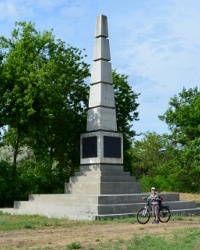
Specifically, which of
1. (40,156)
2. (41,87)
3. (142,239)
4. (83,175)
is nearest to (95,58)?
(41,87)

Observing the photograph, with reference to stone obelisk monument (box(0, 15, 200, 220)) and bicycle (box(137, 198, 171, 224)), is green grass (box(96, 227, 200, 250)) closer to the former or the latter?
bicycle (box(137, 198, 171, 224))

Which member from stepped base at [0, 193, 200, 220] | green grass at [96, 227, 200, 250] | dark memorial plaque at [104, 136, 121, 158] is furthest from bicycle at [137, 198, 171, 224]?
dark memorial plaque at [104, 136, 121, 158]

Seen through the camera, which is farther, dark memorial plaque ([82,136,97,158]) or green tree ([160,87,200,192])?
green tree ([160,87,200,192])

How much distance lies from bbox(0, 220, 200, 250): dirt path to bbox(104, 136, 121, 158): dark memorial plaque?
21.4ft

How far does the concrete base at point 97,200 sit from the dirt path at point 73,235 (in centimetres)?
258

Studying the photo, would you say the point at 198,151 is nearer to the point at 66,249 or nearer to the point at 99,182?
the point at 99,182

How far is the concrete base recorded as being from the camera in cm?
1842

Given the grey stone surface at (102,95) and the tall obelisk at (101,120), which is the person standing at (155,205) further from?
the grey stone surface at (102,95)

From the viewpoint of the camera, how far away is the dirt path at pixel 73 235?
10.9m

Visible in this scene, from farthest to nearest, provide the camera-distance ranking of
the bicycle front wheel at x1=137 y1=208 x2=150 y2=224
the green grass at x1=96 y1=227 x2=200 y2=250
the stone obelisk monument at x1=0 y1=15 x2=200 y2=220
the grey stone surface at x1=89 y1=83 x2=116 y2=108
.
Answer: the grey stone surface at x1=89 y1=83 x2=116 y2=108 < the stone obelisk monument at x1=0 y1=15 x2=200 y2=220 < the bicycle front wheel at x1=137 y1=208 x2=150 y2=224 < the green grass at x1=96 y1=227 x2=200 y2=250

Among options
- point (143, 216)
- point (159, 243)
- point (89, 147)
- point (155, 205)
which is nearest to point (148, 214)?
point (143, 216)

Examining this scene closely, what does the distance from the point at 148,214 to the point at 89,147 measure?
655 cm

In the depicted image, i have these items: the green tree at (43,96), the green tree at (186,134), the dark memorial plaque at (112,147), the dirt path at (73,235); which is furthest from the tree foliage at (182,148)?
the dirt path at (73,235)

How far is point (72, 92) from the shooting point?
1242 inches
